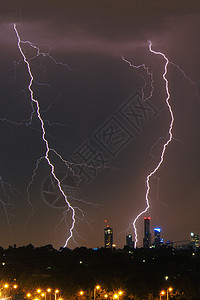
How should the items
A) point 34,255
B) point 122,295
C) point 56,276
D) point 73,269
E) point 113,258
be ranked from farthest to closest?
1. point 34,255
2. point 113,258
3. point 73,269
4. point 56,276
5. point 122,295

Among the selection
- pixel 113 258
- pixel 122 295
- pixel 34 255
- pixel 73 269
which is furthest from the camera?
pixel 34 255

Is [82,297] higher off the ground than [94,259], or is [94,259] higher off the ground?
[94,259]

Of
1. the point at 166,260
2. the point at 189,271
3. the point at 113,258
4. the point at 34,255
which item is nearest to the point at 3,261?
the point at 34,255

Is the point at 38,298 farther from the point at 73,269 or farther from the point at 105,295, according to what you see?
the point at 73,269

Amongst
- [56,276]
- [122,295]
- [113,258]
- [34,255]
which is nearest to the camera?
[122,295]

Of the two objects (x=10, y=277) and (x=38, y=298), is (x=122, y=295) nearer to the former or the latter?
(x=38, y=298)

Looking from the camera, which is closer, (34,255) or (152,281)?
(152,281)

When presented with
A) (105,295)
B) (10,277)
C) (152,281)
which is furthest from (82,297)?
(10,277)
